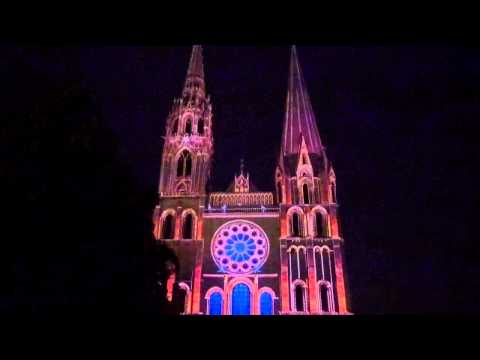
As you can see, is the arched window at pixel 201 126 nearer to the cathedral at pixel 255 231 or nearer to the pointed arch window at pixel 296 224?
the cathedral at pixel 255 231

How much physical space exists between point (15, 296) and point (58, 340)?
4499 mm

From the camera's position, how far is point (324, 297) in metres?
26.3

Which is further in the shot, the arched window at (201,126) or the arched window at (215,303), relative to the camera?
the arched window at (201,126)

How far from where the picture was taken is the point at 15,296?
8.23m

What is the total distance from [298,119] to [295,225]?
10.1 meters

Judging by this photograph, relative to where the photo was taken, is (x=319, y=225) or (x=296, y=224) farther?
(x=296, y=224)

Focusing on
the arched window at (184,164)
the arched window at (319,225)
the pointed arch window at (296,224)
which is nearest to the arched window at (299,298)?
the pointed arch window at (296,224)

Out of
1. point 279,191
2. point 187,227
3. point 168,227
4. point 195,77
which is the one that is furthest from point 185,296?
point 195,77

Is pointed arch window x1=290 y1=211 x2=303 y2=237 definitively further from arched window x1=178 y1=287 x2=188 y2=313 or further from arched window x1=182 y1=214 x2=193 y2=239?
arched window x1=178 y1=287 x2=188 y2=313

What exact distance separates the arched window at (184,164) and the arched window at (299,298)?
11.9 m

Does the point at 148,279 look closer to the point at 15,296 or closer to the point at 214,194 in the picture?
the point at 15,296

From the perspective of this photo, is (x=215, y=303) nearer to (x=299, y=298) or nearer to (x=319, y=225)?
(x=299, y=298)

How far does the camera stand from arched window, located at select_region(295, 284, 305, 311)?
26062mm

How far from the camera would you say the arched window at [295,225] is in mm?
28328
